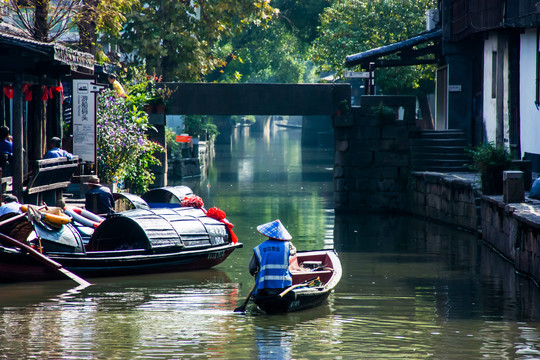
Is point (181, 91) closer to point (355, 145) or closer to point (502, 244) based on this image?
point (355, 145)

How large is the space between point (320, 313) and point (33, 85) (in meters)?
10.1

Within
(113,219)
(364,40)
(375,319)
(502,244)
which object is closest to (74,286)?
(113,219)

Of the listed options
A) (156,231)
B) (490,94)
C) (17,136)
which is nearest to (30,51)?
(17,136)

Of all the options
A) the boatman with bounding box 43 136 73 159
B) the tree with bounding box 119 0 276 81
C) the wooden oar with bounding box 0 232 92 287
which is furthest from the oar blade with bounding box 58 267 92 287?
the tree with bounding box 119 0 276 81

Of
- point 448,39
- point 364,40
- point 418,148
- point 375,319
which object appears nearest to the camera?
point 375,319

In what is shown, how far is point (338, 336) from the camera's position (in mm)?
12789

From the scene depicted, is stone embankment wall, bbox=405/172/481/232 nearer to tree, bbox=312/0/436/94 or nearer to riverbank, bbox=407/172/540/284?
riverbank, bbox=407/172/540/284

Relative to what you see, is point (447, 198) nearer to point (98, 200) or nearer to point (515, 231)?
point (515, 231)

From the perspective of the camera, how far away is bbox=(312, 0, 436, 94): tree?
41125 mm

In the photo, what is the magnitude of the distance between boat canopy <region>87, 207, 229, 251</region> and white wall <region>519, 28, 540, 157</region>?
33.3ft

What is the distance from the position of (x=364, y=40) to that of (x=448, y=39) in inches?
484

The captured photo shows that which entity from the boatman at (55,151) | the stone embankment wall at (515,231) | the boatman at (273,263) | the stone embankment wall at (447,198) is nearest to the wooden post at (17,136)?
the boatman at (55,151)

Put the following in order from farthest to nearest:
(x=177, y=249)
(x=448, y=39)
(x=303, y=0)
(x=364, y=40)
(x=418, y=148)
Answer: (x=303, y=0)
(x=364, y=40)
(x=448, y=39)
(x=418, y=148)
(x=177, y=249)

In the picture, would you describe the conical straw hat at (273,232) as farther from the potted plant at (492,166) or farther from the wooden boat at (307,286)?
the potted plant at (492,166)
